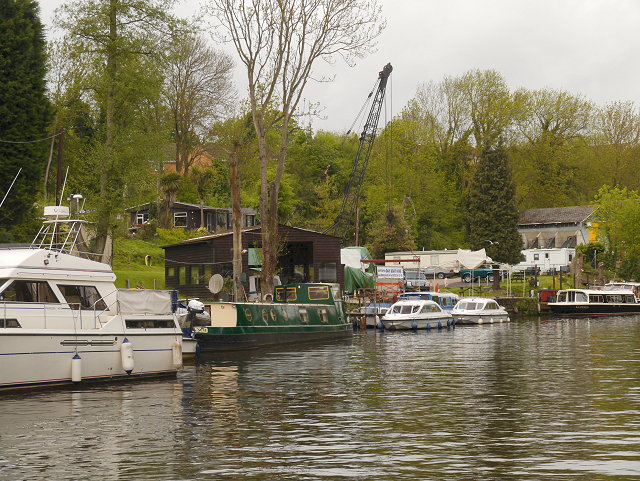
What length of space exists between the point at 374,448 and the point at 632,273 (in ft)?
268

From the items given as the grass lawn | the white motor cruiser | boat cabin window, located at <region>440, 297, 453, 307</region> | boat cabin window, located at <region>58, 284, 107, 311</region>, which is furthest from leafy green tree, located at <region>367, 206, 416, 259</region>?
boat cabin window, located at <region>58, 284, 107, 311</region>

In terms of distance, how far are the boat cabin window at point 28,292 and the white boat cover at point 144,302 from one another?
220cm

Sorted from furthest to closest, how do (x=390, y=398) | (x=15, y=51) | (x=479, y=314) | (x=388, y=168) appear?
(x=388, y=168), (x=479, y=314), (x=15, y=51), (x=390, y=398)

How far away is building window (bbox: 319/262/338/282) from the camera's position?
58.3 m

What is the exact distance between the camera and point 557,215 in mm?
99062

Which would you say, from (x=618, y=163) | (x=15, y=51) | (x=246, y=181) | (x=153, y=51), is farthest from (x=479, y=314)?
(x=618, y=163)

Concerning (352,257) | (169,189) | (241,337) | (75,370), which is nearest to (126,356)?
(75,370)

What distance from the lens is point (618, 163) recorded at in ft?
324

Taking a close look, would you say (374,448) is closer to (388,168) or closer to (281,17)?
(281,17)

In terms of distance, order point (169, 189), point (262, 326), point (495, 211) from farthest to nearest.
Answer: point (495, 211) < point (169, 189) < point (262, 326)

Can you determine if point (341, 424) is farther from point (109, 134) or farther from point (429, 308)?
point (429, 308)

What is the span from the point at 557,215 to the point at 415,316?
54.3 meters

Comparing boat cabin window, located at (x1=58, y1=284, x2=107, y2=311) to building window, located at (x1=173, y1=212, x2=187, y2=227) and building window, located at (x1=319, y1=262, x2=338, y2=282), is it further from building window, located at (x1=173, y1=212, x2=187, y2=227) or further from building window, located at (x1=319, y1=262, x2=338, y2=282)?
building window, located at (x1=173, y1=212, x2=187, y2=227)

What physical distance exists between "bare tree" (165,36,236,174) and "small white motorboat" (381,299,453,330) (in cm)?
4037
